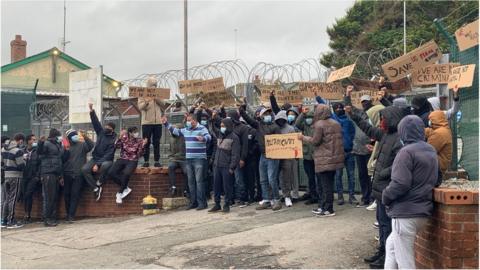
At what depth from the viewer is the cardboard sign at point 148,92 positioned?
34.3 feet

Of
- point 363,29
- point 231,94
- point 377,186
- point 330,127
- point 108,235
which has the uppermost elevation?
point 363,29

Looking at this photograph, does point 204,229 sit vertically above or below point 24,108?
below

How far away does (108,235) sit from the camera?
336 inches

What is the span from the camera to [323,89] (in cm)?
893

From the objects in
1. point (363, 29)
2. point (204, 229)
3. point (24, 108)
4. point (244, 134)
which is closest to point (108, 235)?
point (204, 229)

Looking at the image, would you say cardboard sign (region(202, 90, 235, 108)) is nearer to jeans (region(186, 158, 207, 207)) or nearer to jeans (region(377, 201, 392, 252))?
jeans (region(186, 158, 207, 207))

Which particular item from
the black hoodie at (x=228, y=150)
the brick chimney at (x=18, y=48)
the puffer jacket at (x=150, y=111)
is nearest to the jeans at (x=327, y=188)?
the black hoodie at (x=228, y=150)

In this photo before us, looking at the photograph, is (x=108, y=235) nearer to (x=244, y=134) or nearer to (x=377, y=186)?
(x=244, y=134)

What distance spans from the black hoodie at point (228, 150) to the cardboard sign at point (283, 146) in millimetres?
549

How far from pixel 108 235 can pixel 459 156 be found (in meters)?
5.39

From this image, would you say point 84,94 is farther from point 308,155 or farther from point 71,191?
point 308,155

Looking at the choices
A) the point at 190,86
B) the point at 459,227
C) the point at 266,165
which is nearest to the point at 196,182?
the point at 266,165

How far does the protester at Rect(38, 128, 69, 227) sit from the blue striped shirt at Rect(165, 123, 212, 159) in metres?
2.57

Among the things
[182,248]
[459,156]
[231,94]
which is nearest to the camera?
[459,156]
